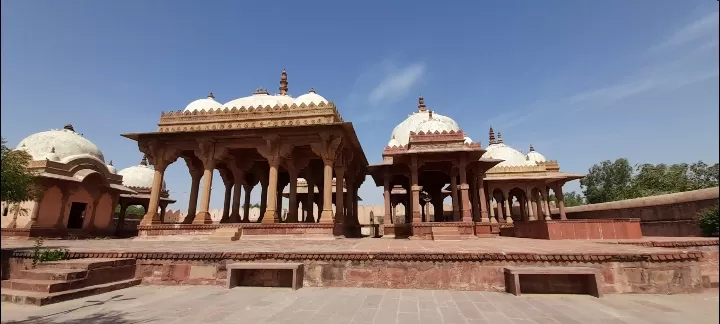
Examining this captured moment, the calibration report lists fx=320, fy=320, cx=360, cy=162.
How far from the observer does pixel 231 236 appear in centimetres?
1380

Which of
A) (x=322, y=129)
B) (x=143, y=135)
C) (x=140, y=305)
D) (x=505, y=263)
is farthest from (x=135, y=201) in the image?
(x=505, y=263)

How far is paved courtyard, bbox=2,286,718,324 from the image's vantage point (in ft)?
15.1

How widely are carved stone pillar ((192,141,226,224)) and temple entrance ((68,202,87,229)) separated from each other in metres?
13.2

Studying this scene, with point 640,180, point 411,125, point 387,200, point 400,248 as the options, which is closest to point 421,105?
point 411,125

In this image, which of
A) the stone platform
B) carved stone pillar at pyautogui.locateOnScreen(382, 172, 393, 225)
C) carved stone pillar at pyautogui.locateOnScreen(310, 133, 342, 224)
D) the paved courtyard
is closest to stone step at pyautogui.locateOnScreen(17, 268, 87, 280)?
the paved courtyard

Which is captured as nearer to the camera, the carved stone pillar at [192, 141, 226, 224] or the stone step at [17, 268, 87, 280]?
the stone step at [17, 268, 87, 280]

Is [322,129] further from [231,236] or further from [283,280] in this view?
[283,280]

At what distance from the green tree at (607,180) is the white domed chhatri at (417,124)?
32.2 meters

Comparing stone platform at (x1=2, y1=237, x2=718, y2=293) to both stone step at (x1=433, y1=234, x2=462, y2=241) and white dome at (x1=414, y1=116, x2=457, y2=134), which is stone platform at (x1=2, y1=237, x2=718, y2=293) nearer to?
stone step at (x1=433, y1=234, x2=462, y2=241)

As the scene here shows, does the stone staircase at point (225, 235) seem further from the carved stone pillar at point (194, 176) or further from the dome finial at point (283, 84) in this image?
the dome finial at point (283, 84)

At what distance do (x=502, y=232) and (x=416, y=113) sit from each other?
11.5 m

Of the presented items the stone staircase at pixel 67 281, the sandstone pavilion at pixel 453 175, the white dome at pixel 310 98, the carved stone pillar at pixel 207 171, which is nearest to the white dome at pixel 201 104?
the carved stone pillar at pixel 207 171

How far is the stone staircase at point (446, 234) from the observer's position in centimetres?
1431

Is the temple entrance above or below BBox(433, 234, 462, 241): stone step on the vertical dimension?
above
